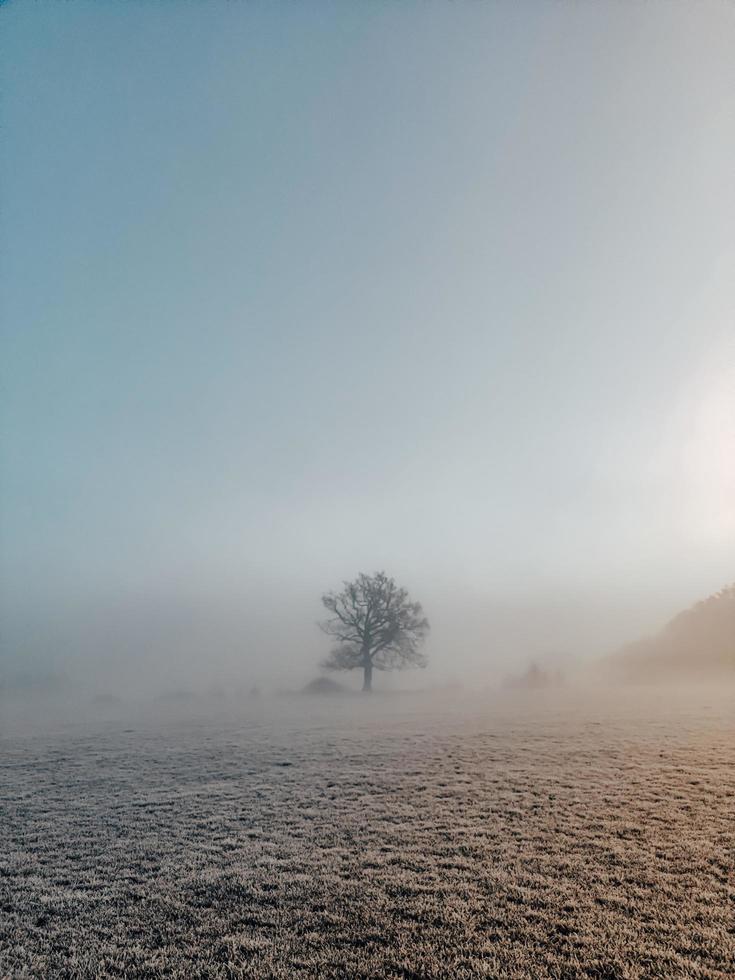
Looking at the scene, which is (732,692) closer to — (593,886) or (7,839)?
(593,886)

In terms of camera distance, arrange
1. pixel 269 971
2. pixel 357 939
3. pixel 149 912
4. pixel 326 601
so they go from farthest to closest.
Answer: pixel 326 601, pixel 149 912, pixel 357 939, pixel 269 971

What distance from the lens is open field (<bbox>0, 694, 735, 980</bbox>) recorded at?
700cm

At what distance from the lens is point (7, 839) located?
Answer: 12.3 metres

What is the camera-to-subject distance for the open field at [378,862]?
7000mm

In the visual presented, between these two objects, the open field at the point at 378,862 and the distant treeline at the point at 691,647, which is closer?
the open field at the point at 378,862

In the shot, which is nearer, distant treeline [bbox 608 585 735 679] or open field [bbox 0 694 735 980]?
open field [bbox 0 694 735 980]

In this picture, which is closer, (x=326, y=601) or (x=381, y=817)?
(x=381, y=817)

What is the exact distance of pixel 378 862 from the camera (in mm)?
9977

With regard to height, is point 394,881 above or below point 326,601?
below

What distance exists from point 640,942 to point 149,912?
24.3 feet

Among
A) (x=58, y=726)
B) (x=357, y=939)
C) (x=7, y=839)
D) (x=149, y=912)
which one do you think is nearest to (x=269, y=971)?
(x=357, y=939)

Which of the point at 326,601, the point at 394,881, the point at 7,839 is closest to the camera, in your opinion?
the point at 394,881

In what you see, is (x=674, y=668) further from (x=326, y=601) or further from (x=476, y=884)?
(x=476, y=884)

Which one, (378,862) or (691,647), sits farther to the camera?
(691,647)
